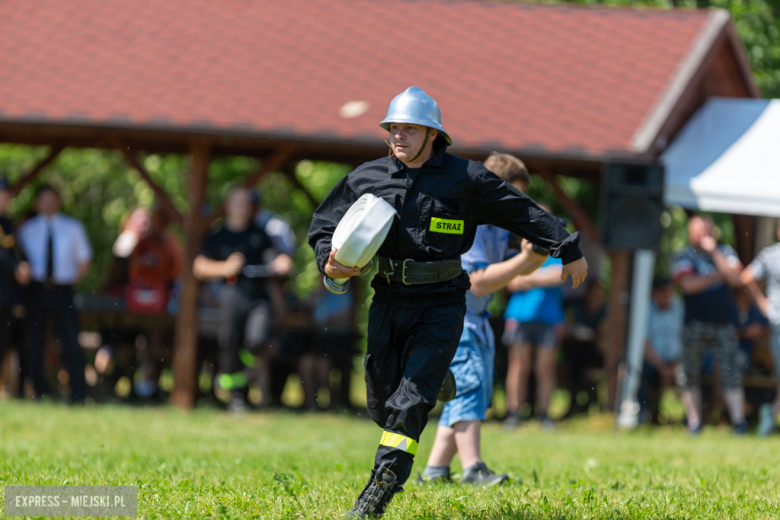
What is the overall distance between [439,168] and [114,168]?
1630 centimetres

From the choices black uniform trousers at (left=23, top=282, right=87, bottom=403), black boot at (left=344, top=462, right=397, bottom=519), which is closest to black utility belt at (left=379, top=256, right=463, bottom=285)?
black boot at (left=344, top=462, right=397, bottom=519)

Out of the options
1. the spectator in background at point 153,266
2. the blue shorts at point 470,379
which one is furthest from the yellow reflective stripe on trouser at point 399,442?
the spectator in background at point 153,266

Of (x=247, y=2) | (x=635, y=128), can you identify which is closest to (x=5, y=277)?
(x=247, y=2)

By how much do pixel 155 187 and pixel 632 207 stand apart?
509 cm

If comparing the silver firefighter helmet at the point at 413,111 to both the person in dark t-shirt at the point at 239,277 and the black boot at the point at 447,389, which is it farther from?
the person in dark t-shirt at the point at 239,277

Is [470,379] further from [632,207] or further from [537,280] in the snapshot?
[632,207]

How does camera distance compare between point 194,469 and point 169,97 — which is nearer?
point 194,469

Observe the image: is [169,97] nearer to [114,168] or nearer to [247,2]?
[247,2]

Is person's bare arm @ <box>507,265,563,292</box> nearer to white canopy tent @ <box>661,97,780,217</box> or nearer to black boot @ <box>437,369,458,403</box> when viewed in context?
black boot @ <box>437,369,458,403</box>

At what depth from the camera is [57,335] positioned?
1086 cm

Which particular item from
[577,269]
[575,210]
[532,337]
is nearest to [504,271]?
[577,269]

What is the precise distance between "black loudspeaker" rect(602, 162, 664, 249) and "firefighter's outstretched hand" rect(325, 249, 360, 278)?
632cm

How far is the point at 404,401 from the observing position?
4.62 m

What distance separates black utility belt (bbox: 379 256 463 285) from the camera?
4688 mm
